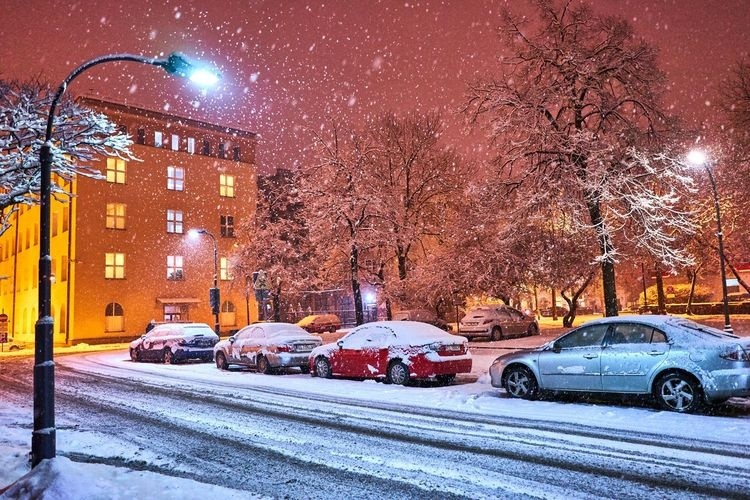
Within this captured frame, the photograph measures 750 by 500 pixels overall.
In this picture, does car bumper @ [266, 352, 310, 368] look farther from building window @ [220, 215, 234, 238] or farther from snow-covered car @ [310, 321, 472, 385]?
building window @ [220, 215, 234, 238]

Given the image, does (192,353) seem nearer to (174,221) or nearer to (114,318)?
(114,318)

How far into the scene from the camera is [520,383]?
11.7 metres

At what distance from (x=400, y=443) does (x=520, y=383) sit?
4441 mm

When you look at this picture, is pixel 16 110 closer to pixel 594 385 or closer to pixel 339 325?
pixel 594 385

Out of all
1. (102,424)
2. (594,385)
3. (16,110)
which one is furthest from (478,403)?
(16,110)

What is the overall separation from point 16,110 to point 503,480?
14.2 meters

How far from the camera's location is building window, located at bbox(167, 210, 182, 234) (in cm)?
4519

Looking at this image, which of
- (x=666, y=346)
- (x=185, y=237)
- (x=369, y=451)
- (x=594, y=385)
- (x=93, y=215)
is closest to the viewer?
(x=369, y=451)

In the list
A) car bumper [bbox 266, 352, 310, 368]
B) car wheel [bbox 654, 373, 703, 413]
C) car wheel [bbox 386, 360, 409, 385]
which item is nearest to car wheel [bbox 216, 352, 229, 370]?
car bumper [bbox 266, 352, 310, 368]

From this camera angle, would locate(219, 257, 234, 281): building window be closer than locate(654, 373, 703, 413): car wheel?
No

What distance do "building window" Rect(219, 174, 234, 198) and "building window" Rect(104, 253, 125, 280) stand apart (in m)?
10.5

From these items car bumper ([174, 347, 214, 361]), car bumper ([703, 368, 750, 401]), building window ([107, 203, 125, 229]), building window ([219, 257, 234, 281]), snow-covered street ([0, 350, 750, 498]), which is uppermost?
building window ([107, 203, 125, 229])

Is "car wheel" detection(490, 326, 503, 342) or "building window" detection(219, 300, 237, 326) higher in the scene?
"building window" detection(219, 300, 237, 326)

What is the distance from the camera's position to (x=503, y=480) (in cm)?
625
